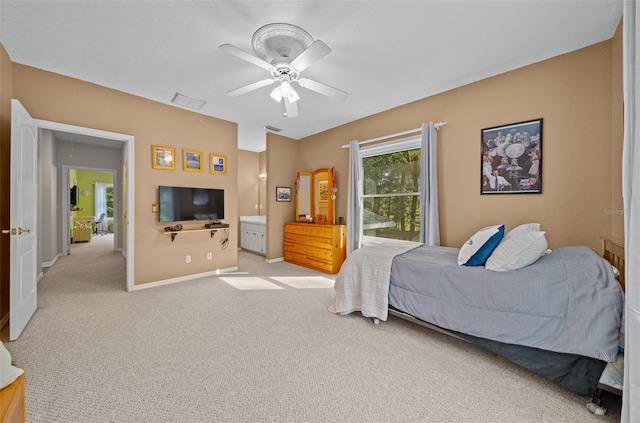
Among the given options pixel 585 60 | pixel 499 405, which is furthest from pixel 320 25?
pixel 499 405

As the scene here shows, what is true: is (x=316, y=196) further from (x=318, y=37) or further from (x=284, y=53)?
(x=318, y=37)

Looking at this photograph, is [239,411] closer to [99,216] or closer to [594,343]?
[594,343]

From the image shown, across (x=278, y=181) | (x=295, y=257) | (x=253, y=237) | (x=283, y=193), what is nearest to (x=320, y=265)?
(x=295, y=257)

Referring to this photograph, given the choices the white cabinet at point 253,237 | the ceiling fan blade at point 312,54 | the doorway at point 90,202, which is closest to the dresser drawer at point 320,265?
the white cabinet at point 253,237

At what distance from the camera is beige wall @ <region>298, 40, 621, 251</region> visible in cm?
240

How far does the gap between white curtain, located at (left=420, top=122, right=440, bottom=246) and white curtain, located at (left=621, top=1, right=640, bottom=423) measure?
2.18m

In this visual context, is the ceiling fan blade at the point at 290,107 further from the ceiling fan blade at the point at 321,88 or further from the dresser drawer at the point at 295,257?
the dresser drawer at the point at 295,257

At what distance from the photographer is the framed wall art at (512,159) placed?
2.75m

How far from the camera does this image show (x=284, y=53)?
2521 mm

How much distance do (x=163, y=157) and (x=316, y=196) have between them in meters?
2.78

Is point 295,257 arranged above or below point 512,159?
below

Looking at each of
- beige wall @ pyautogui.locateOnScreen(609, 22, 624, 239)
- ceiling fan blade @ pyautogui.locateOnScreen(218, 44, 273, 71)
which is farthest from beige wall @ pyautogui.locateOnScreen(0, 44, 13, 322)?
beige wall @ pyautogui.locateOnScreen(609, 22, 624, 239)

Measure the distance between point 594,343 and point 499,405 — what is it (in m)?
0.67

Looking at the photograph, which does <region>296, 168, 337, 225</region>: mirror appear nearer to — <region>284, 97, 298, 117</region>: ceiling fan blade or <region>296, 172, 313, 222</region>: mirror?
<region>296, 172, 313, 222</region>: mirror
